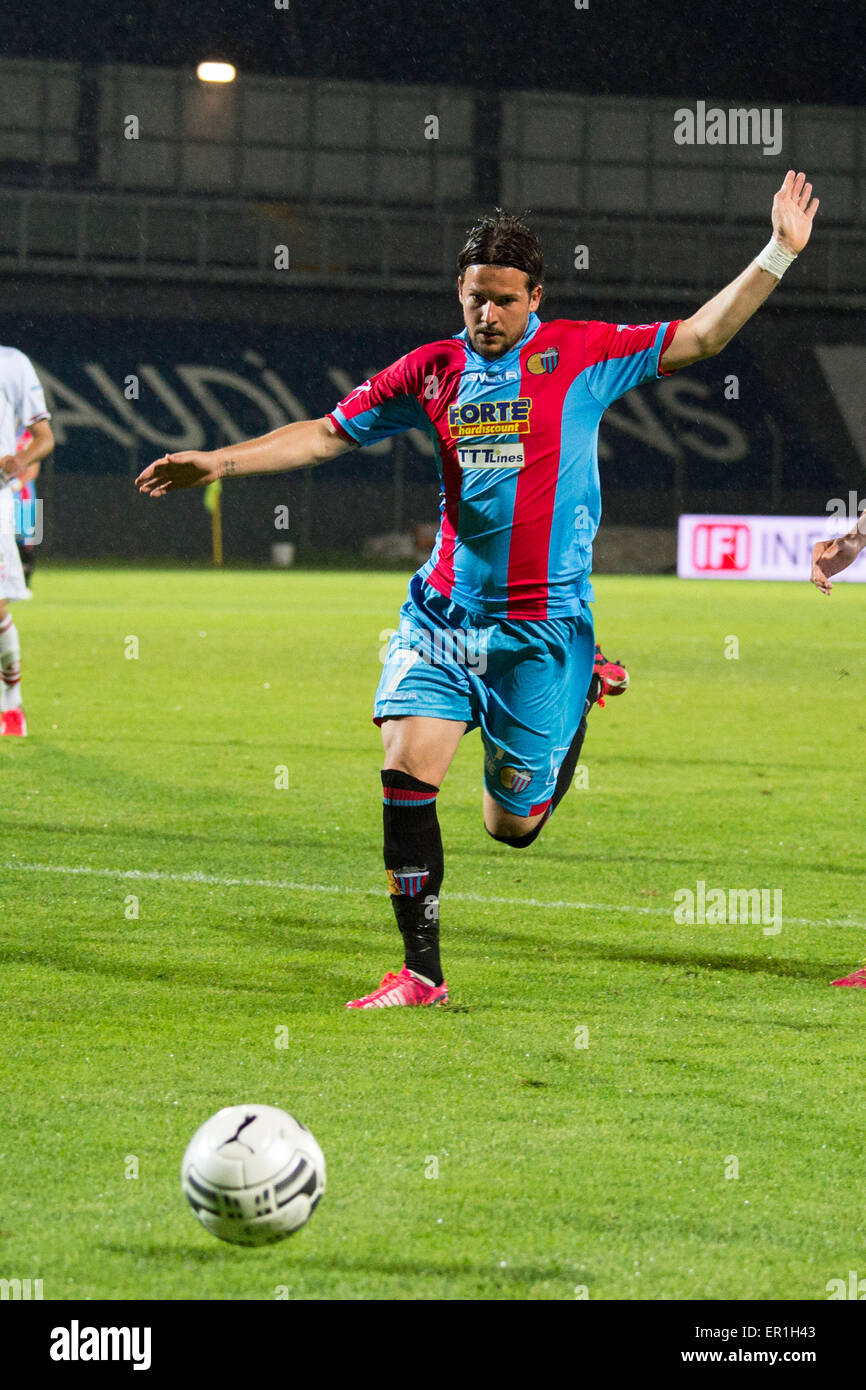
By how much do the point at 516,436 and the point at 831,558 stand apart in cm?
118

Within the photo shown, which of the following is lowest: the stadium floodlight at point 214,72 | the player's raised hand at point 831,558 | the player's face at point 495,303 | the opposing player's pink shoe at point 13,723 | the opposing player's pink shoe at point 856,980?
the opposing player's pink shoe at point 856,980

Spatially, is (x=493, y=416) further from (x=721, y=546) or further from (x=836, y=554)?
(x=721, y=546)

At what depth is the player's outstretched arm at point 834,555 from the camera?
5379mm

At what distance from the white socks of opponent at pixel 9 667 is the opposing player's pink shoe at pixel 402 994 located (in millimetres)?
5492

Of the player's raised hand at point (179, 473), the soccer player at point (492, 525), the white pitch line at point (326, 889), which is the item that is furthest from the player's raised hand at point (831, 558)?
the player's raised hand at point (179, 473)

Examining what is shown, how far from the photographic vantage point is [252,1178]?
2.98m

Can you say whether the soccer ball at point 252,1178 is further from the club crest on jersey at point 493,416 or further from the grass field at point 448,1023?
the club crest on jersey at point 493,416

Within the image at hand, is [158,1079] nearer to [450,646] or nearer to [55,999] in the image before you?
[55,999]

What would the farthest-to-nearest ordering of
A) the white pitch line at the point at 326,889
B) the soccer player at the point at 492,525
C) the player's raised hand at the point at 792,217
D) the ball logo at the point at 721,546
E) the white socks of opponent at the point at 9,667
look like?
the ball logo at the point at 721,546 < the white socks of opponent at the point at 9,667 < the white pitch line at the point at 326,889 < the soccer player at the point at 492,525 < the player's raised hand at the point at 792,217

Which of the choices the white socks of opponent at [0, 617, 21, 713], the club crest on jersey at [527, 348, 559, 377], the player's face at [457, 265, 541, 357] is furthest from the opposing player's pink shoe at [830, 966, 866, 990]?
the white socks of opponent at [0, 617, 21, 713]

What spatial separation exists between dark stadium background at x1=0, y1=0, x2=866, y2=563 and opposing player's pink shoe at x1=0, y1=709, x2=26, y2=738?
2575 centimetres

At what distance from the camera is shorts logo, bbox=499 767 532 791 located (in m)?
5.12

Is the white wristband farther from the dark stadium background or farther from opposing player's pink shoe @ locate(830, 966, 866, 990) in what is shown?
the dark stadium background

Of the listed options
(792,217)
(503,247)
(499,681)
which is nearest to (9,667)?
(499,681)
